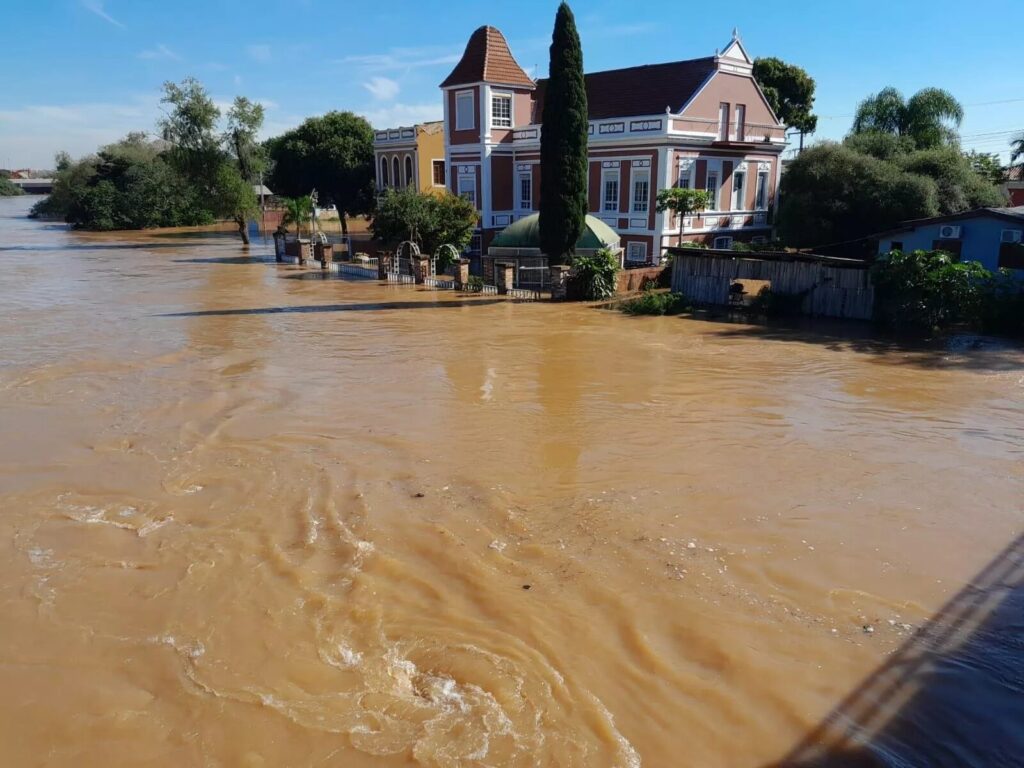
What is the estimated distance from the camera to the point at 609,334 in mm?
20203

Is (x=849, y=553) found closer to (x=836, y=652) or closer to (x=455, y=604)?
(x=836, y=652)

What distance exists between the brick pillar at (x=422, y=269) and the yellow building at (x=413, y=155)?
13.3 metres

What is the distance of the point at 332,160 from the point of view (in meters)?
46.2

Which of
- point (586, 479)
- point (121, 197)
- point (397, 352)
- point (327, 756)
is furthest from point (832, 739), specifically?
point (121, 197)

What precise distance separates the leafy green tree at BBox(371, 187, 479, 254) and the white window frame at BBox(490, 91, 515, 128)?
5302 mm

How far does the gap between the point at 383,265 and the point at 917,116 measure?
2558cm

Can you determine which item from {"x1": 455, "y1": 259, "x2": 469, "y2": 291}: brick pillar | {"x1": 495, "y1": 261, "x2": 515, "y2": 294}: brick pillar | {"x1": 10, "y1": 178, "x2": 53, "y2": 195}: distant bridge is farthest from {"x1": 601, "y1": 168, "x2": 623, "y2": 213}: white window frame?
{"x1": 10, "y1": 178, "x2": 53, "y2": 195}: distant bridge

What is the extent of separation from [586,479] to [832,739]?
5021 millimetres

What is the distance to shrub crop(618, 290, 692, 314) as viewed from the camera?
75.6 feet

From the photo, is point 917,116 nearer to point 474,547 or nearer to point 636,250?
point 636,250

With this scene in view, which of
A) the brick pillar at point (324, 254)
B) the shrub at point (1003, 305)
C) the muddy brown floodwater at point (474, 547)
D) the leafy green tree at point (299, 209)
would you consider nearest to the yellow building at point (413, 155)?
the leafy green tree at point (299, 209)

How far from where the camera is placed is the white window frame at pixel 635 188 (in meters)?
30.3

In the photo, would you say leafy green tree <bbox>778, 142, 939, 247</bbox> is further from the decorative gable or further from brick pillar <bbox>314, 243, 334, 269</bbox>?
brick pillar <bbox>314, 243, 334, 269</bbox>

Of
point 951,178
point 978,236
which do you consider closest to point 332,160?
point 951,178
